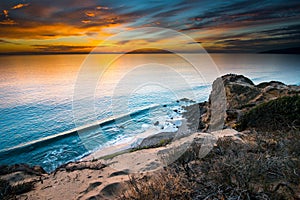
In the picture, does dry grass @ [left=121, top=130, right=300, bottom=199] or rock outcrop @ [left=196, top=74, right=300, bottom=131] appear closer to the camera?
dry grass @ [left=121, top=130, right=300, bottom=199]

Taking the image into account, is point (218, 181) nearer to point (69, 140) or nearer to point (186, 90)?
point (69, 140)

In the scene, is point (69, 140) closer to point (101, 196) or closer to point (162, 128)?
point (162, 128)

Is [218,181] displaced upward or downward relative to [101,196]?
upward

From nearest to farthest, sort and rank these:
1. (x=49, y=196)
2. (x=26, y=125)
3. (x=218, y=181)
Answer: (x=218, y=181)
(x=49, y=196)
(x=26, y=125)

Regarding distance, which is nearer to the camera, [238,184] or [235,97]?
[238,184]

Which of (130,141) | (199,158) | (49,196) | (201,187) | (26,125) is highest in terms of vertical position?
(201,187)

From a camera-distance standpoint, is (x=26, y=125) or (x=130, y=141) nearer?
(x=130, y=141)

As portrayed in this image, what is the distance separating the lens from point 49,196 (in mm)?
5016

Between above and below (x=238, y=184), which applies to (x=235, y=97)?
below

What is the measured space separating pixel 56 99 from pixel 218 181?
106ft

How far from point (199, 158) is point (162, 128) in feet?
52.7

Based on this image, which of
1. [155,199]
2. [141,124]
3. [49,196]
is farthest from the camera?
[141,124]

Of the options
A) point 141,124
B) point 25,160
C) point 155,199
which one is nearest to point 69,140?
point 25,160

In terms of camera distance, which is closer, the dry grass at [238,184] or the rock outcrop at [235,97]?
the dry grass at [238,184]
